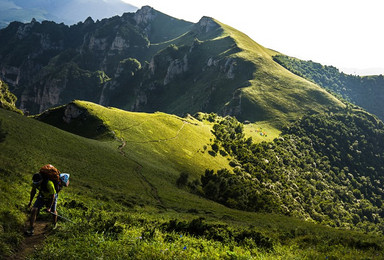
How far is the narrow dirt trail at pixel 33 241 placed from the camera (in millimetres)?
12805

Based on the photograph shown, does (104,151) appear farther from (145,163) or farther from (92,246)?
(92,246)

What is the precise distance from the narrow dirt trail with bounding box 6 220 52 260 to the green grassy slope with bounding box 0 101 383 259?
47 centimetres

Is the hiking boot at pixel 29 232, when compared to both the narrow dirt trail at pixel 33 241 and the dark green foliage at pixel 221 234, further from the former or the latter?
the dark green foliage at pixel 221 234

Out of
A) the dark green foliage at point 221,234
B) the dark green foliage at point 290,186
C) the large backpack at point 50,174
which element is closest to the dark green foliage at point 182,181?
the dark green foliage at point 290,186

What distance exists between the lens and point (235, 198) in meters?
81.8

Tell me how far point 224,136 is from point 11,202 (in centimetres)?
15293

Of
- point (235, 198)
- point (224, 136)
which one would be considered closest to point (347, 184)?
point (224, 136)

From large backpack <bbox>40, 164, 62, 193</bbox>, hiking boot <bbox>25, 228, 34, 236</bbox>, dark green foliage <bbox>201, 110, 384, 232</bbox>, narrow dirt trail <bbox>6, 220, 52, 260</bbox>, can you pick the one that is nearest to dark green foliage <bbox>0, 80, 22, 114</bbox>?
dark green foliage <bbox>201, 110, 384, 232</bbox>

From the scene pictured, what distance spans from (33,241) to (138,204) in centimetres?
2712

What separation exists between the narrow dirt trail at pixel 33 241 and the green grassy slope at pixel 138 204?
470 millimetres

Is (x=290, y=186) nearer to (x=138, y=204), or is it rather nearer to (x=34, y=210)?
(x=138, y=204)

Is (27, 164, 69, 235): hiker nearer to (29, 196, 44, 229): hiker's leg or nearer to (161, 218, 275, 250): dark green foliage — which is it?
(29, 196, 44, 229): hiker's leg

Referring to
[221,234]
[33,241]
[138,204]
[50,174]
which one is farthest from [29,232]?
[138,204]

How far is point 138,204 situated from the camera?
1608 inches
